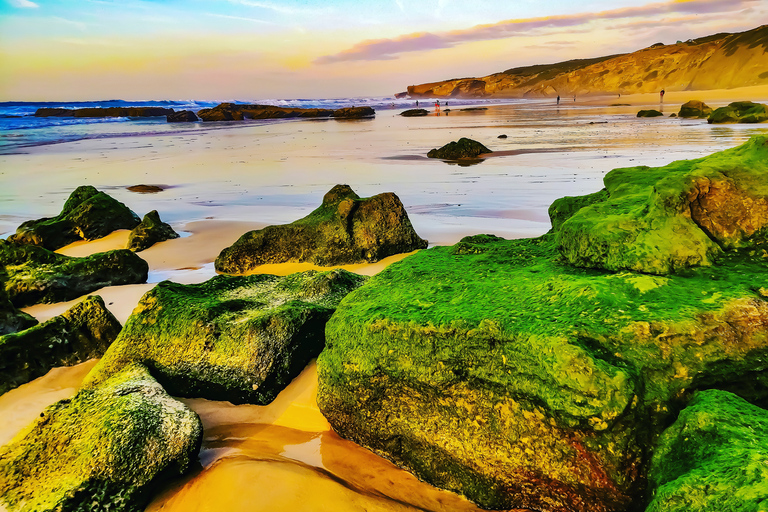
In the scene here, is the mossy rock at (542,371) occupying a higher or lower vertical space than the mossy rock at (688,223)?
lower

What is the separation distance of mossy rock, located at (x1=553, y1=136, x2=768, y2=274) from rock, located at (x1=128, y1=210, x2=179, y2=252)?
6.30m

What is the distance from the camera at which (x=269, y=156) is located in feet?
57.4

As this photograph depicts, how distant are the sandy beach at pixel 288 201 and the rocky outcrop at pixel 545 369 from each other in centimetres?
30

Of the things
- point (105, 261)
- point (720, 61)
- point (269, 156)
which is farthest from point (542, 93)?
point (105, 261)

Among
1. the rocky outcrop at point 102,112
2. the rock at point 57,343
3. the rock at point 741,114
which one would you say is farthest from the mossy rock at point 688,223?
the rocky outcrop at point 102,112

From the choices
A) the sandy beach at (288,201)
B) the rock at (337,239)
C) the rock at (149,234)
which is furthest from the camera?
the rock at (149,234)

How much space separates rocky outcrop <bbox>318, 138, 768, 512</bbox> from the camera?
2174 millimetres

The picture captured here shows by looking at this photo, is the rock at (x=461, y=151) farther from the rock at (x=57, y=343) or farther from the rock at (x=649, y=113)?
the rock at (x=649, y=113)

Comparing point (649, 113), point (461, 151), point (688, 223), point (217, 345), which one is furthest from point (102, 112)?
point (688, 223)

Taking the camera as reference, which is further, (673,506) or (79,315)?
(79,315)

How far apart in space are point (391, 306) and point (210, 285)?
6.67ft

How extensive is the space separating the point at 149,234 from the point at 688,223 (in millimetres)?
6997

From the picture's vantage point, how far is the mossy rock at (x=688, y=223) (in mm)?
2888

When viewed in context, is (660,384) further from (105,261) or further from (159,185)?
(159,185)
